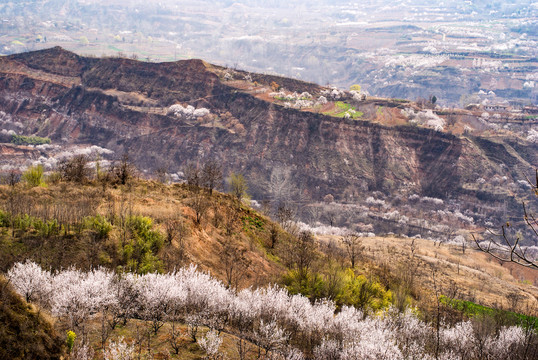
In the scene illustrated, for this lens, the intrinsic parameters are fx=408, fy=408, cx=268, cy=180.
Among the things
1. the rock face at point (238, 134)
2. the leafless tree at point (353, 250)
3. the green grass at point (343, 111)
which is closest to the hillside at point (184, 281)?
the leafless tree at point (353, 250)

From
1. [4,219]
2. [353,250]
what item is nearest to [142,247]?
[4,219]

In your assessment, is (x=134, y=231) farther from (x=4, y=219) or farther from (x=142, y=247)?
(x=4, y=219)

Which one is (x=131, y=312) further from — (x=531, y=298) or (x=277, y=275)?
(x=531, y=298)

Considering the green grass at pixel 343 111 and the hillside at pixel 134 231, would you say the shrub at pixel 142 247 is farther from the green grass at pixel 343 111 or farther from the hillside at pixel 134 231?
the green grass at pixel 343 111

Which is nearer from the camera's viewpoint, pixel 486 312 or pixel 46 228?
pixel 46 228

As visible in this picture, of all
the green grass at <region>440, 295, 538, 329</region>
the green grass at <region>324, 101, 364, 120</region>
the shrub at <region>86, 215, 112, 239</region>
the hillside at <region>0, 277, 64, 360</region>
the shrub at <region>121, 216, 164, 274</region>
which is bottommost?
the green grass at <region>440, 295, 538, 329</region>

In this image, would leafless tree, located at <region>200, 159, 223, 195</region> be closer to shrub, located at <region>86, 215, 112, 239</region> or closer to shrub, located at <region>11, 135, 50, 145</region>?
shrub, located at <region>86, 215, 112, 239</region>

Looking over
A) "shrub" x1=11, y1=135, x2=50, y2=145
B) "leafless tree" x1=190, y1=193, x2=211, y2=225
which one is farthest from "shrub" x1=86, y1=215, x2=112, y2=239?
"shrub" x1=11, y1=135, x2=50, y2=145

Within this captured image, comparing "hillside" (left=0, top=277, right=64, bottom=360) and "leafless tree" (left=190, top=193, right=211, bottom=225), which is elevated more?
"hillside" (left=0, top=277, right=64, bottom=360)
